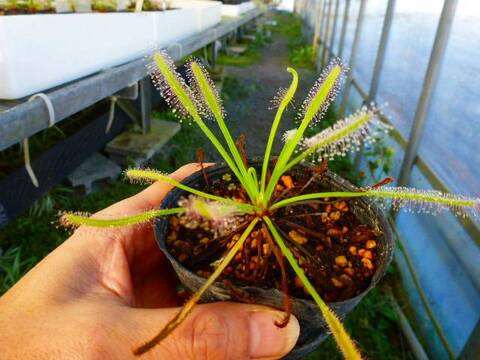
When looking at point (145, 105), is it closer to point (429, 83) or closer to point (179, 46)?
point (179, 46)

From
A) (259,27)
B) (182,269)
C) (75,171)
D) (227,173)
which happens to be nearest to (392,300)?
(227,173)

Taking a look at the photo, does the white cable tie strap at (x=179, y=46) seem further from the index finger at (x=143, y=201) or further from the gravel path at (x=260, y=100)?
the index finger at (x=143, y=201)

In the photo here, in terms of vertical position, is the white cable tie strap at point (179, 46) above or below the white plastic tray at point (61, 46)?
below

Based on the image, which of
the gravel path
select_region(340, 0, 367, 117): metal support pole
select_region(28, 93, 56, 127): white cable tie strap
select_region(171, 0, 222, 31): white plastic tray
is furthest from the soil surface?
select_region(340, 0, 367, 117): metal support pole

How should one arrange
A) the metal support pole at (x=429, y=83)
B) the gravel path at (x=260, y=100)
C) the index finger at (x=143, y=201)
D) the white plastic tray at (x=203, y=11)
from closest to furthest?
the index finger at (x=143, y=201)
the metal support pole at (x=429, y=83)
the white plastic tray at (x=203, y=11)
the gravel path at (x=260, y=100)

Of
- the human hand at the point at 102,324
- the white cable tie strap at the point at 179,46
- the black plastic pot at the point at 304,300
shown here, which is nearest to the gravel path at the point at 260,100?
the white cable tie strap at the point at 179,46

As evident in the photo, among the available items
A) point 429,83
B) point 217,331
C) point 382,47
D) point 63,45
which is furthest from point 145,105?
point 217,331
